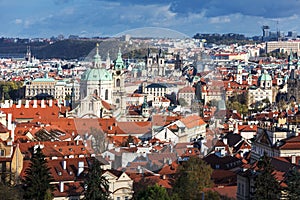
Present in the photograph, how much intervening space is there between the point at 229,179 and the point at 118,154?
11.3 ft

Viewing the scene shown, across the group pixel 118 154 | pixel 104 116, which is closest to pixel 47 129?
pixel 104 116

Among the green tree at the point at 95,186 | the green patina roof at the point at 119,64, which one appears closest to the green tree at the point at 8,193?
the green tree at the point at 95,186

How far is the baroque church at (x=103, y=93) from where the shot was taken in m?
A: 31.5

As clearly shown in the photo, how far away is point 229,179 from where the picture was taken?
25484 millimetres

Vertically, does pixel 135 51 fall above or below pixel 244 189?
above

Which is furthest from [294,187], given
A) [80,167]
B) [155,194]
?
[80,167]

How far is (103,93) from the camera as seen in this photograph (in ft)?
116

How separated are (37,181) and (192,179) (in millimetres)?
3933

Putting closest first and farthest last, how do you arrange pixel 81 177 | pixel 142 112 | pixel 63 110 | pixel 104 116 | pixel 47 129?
pixel 81 177 < pixel 142 112 < pixel 104 116 < pixel 47 129 < pixel 63 110

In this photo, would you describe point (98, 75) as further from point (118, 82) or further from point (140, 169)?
point (140, 169)

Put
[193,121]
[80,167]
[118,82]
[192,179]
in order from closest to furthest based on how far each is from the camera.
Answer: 1. [192,179]
2. [80,167]
3. [193,121]
4. [118,82]

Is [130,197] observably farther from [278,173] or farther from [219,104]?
[219,104]

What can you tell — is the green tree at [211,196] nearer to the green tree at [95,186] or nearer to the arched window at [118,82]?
the green tree at [95,186]

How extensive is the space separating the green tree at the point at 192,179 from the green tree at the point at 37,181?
10.8ft
